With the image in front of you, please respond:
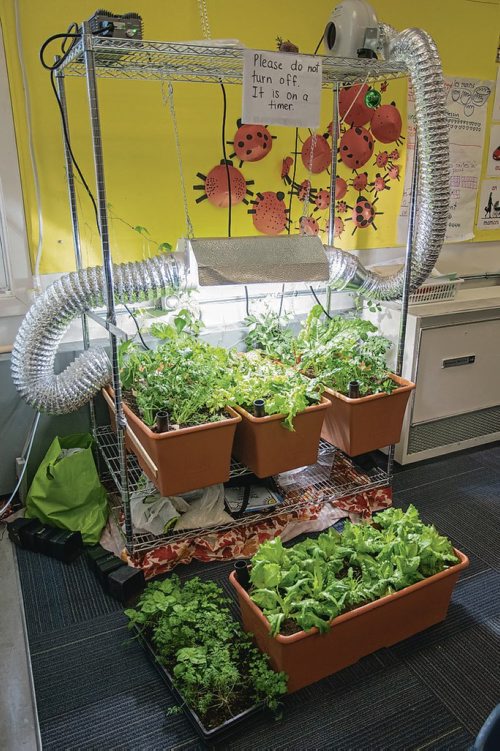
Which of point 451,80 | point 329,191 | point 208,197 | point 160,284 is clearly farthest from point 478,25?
point 160,284

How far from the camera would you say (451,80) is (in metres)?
2.94

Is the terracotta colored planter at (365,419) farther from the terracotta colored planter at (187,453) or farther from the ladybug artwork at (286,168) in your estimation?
the ladybug artwork at (286,168)

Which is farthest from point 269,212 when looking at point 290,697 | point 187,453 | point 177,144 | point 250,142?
point 290,697

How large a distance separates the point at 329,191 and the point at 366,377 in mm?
1066

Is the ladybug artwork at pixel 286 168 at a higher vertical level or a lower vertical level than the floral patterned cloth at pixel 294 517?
higher

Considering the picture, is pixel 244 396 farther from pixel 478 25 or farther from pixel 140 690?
pixel 478 25

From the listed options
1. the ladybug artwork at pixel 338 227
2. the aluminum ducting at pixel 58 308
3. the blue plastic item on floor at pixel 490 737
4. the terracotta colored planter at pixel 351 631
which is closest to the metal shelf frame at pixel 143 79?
the aluminum ducting at pixel 58 308

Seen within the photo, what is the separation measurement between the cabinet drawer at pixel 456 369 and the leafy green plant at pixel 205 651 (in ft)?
4.58

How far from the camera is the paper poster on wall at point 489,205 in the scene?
3260 millimetres

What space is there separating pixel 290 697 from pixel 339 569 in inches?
14.8

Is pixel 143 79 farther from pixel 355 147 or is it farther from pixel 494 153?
pixel 494 153

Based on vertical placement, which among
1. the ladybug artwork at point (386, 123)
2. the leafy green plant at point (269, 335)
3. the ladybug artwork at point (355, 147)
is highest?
the ladybug artwork at point (386, 123)

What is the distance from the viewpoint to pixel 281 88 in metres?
1.82

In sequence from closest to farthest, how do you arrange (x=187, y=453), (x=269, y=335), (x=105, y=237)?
(x=105, y=237)
(x=187, y=453)
(x=269, y=335)
